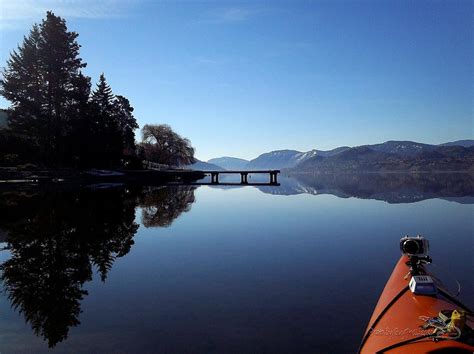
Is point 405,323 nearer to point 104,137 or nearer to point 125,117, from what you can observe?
point 104,137

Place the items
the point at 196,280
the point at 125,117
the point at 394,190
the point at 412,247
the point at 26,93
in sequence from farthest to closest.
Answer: the point at 125,117 < the point at 394,190 < the point at 26,93 < the point at 196,280 < the point at 412,247

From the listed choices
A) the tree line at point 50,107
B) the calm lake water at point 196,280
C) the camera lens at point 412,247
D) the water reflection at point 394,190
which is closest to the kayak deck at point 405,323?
the calm lake water at point 196,280

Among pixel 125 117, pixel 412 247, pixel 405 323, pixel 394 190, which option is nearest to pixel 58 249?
pixel 412 247

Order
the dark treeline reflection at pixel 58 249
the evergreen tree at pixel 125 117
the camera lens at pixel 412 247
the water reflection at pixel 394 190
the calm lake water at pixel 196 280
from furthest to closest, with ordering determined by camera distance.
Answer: the evergreen tree at pixel 125 117 < the water reflection at pixel 394 190 < the camera lens at pixel 412 247 < the dark treeline reflection at pixel 58 249 < the calm lake water at pixel 196 280

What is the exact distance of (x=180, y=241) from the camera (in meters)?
17.1

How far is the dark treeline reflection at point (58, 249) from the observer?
27.1ft

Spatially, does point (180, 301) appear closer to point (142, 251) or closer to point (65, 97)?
point (142, 251)

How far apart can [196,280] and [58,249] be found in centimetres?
626

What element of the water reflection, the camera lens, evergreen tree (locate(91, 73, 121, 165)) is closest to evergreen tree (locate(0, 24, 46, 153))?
evergreen tree (locate(91, 73, 121, 165))

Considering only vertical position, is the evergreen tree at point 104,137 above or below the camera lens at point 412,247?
above

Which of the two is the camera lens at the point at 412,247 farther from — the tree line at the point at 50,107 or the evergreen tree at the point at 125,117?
the evergreen tree at the point at 125,117

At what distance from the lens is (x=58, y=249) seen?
13.6m

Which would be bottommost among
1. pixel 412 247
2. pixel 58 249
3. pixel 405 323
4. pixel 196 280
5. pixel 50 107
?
pixel 196 280

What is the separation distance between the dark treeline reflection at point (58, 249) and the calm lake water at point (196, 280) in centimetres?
5
